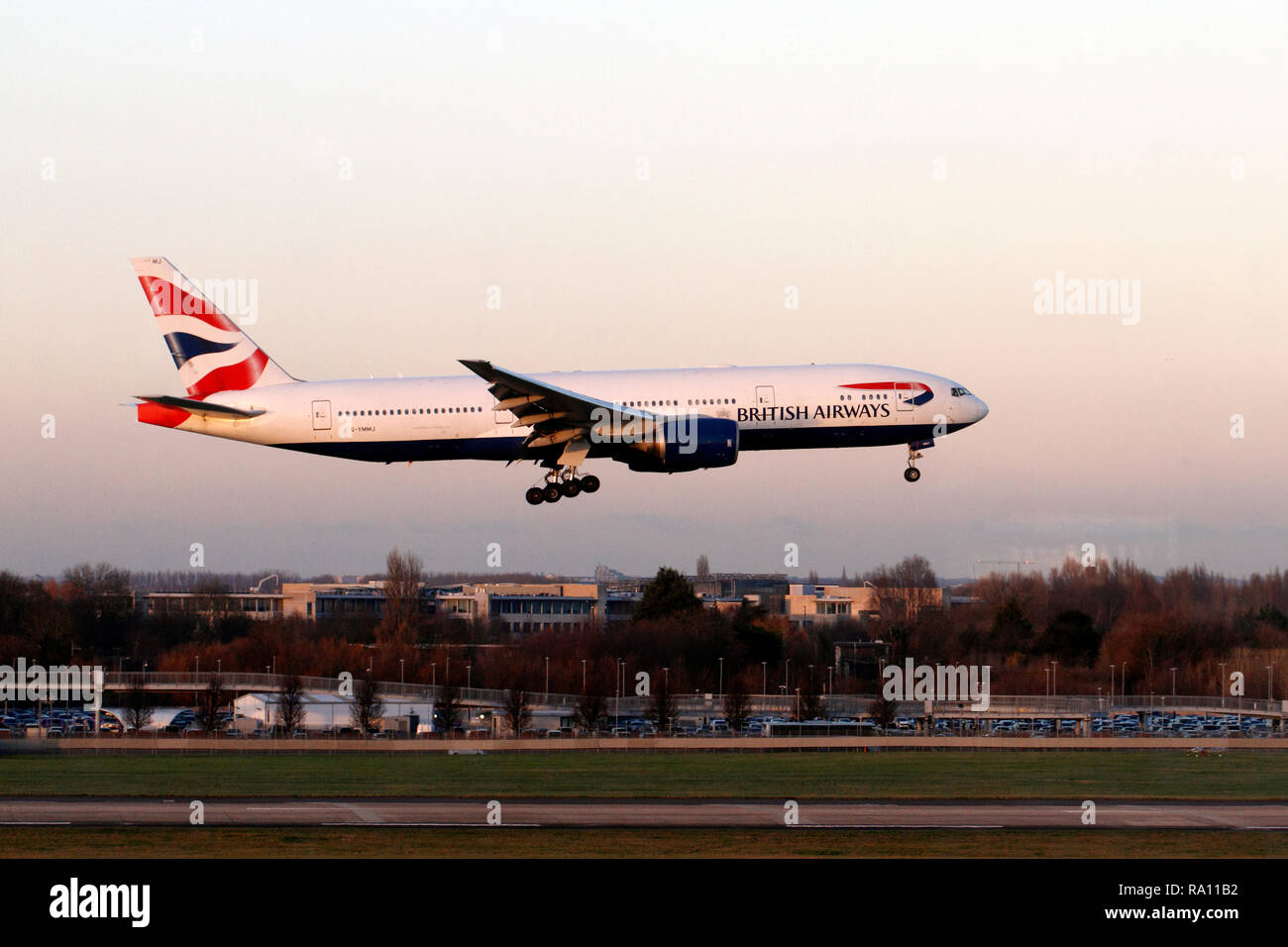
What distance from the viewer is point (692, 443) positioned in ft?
171

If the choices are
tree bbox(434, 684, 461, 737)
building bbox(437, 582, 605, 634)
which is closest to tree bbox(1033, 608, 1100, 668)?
building bbox(437, 582, 605, 634)

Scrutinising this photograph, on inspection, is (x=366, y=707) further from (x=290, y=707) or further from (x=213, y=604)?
(x=213, y=604)

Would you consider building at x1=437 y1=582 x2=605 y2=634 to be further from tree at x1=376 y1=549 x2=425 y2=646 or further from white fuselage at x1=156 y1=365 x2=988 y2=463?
white fuselage at x1=156 y1=365 x2=988 y2=463

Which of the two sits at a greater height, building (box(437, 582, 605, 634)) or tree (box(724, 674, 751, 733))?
building (box(437, 582, 605, 634))

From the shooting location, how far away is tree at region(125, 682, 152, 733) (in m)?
109

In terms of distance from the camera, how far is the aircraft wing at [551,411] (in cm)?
5244

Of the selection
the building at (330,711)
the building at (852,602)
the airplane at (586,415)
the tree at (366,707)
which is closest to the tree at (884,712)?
the building at (852,602)

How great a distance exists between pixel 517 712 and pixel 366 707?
35.8ft

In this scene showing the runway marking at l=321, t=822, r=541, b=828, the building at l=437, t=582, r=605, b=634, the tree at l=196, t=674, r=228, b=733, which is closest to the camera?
the runway marking at l=321, t=822, r=541, b=828

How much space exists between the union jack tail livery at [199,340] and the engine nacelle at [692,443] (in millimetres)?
16192

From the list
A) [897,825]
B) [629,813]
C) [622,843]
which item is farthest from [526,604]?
[622,843]

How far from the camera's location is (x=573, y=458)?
54.9 meters

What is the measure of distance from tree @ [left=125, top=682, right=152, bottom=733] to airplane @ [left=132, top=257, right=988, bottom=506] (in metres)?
55.2
